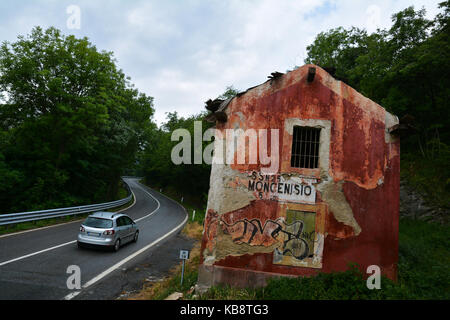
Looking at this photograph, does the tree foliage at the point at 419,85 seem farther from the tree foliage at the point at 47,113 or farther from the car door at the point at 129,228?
the tree foliage at the point at 47,113

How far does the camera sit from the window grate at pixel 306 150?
24.9ft

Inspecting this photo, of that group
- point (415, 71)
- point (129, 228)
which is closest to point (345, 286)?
point (129, 228)

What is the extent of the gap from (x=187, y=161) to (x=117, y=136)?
1726 cm

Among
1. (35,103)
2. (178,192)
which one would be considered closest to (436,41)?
(35,103)

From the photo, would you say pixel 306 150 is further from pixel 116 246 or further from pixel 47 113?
pixel 47 113

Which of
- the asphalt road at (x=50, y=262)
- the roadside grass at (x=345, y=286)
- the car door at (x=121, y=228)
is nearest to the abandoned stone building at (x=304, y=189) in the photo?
the roadside grass at (x=345, y=286)

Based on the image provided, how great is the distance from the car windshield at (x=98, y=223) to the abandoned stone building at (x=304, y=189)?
4.98 metres

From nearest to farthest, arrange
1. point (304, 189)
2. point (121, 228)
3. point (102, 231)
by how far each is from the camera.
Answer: point (304, 189) → point (102, 231) → point (121, 228)

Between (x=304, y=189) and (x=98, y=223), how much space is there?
27.3ft

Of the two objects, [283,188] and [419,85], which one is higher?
[419,85]

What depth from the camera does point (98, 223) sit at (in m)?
9.84

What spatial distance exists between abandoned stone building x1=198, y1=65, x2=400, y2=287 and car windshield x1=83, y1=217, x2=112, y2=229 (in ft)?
16.3

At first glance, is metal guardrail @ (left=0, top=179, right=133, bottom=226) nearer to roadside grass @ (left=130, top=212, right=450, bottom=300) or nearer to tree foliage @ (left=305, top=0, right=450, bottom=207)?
roadside grass @ (left=130, top=212, right=450, bottom=300)

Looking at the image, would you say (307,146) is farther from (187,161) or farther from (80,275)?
(187,161)
